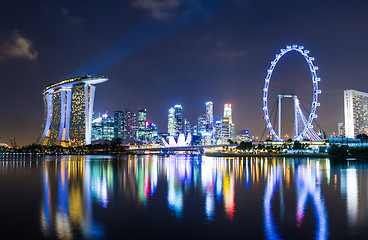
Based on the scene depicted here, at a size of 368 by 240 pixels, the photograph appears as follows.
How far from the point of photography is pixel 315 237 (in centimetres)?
1213

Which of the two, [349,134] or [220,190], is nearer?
[220,190]

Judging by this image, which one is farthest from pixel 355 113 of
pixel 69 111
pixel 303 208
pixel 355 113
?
pixel 303 208

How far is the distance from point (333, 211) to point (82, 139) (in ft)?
435

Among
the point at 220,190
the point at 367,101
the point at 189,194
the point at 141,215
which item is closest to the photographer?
the point at 141,215

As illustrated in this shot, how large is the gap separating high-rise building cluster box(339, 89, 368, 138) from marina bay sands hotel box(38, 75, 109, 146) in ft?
306

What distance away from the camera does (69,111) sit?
469 ft

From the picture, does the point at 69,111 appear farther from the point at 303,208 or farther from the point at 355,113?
the point at 303,208

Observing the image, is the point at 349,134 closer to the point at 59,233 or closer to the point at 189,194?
the point at 189,194

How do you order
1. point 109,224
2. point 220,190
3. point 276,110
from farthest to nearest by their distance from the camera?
point 276,110 < point 220,190 < point 109,224

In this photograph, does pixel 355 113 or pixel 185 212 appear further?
pixel 355 113

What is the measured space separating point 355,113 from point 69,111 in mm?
109567

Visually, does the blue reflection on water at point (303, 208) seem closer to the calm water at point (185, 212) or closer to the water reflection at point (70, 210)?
the calm water at point (185, 212)

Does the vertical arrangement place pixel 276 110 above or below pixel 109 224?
above

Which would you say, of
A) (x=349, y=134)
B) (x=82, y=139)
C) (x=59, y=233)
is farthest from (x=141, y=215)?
(x=349, y=134)
